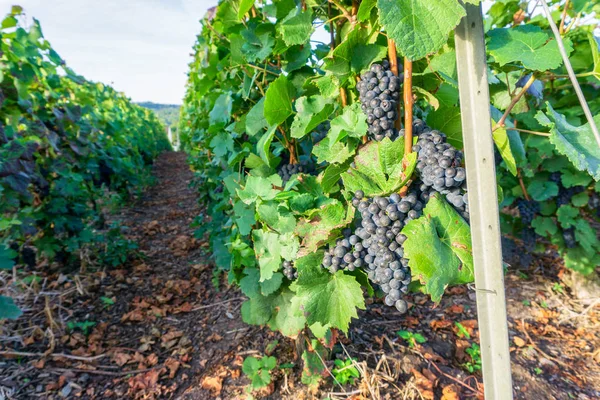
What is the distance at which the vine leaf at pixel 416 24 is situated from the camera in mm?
801

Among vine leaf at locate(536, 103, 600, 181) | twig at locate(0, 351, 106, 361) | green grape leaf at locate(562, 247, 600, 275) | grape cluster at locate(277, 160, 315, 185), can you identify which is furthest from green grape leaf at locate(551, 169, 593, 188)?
twig at locate(0, 351, 106, 361)

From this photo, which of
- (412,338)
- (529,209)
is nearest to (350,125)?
(412,338)

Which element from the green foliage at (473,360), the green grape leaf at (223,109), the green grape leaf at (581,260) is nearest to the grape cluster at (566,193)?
the green grape leaf at (581,260)

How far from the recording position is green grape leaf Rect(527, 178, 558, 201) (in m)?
3.08

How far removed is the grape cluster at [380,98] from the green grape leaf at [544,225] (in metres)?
2.91

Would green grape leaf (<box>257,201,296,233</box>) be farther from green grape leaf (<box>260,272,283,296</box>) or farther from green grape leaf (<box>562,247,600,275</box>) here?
green grape leaf (<box>562,247,600,275</box>)

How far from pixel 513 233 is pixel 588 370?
4.76 ft

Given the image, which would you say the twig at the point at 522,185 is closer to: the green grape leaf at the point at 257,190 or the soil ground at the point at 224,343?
the soil ground at the point at 224,343

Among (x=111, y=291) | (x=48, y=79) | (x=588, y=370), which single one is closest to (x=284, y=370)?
(x=588, y=370)

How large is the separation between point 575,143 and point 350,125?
0.65m

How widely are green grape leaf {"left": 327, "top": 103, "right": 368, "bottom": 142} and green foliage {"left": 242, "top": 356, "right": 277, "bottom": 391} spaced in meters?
1.62

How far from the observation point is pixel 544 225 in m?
3.24

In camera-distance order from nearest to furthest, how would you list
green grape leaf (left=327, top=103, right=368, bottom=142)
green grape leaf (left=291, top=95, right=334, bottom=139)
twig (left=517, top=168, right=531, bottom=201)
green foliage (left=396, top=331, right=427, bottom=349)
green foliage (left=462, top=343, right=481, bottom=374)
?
green grape leaf (left=327, top=103, right=368, bottom=142)
green grape leaf (left=291, top=95, right=334, bottom=139)
green foliage (left=462, top=343, right=481, bottom=374)
green foliage (left=396, top=331, right=427, bottom=349)
twig (left=517, top=168, right=531, bottom=201)

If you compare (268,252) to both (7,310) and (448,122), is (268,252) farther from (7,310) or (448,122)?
(7,310)
